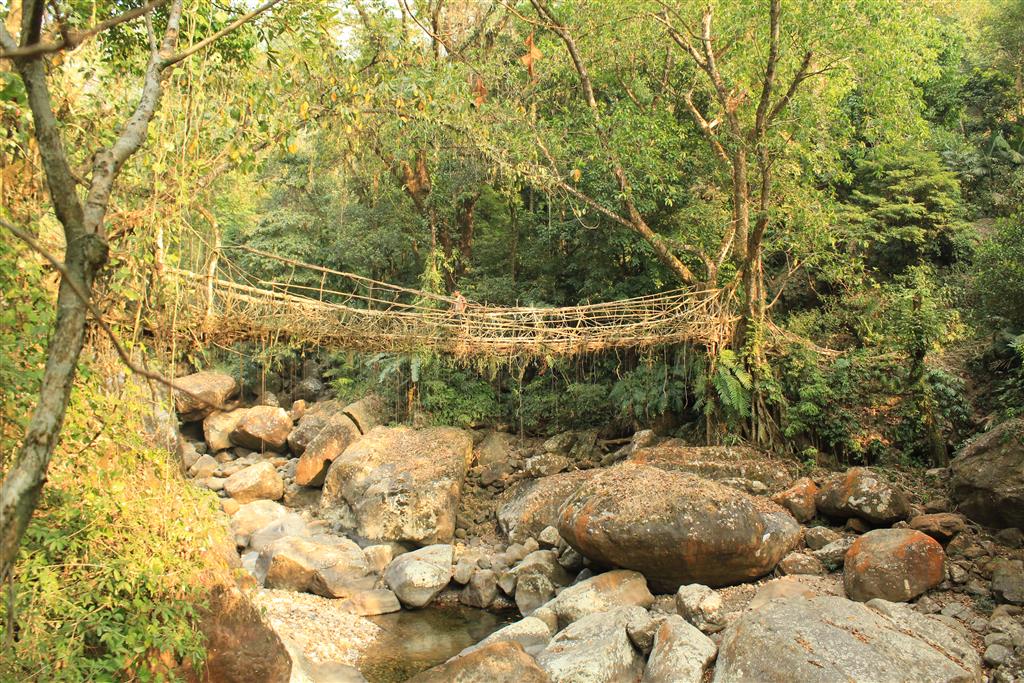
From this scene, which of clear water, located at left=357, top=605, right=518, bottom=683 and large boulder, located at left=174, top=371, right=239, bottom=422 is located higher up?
large boulder, located at left=174, top=371, right=239, bottom=422

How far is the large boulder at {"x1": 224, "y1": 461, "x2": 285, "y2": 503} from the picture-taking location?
411 inches

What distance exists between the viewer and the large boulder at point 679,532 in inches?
253

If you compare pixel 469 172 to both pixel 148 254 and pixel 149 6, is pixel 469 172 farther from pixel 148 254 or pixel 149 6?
pixel 149 6

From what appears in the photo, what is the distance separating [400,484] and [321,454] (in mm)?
2020

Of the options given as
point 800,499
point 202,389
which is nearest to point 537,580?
point 800,499

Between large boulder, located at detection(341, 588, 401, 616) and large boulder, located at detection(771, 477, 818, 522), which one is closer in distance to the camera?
large boulder, located at detection(341, 588, 401, 616)

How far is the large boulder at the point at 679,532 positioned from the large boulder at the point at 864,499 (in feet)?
2.10

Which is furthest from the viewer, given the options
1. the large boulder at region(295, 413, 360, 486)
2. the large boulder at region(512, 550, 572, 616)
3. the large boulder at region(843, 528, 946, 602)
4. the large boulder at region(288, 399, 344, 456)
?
the large boulder at region(288, 399, 344, 456)

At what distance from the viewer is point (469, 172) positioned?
11672 mm

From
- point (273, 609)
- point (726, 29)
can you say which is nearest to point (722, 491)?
point (273, 609)

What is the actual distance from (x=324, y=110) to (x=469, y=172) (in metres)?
7.10

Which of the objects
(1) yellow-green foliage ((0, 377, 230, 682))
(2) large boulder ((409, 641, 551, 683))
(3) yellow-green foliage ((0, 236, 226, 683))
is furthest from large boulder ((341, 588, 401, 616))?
(1) yellow-green foliage ((0, 377, 230, 682))

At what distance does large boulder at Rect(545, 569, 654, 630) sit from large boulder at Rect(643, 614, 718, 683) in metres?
0.88

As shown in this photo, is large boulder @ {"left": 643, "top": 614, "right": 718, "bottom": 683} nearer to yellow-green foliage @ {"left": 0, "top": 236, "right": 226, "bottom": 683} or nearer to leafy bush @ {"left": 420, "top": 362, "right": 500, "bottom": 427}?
yellow-green foliage @ {"left": 0, "top": 236, "right": 226, "bottom": 683}
